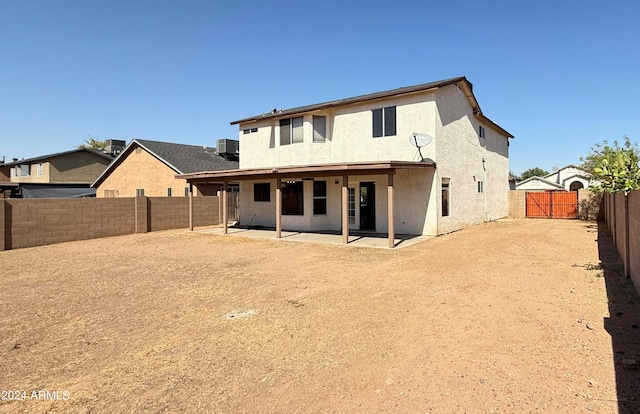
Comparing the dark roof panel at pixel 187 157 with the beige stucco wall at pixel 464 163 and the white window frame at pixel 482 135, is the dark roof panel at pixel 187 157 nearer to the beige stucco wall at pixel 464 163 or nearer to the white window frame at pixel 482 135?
the beige stucco wall at pixel 464 163

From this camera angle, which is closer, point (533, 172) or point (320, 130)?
point (320, 130)

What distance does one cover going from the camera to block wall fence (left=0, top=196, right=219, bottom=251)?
13.4m

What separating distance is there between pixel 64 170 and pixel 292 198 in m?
25.5

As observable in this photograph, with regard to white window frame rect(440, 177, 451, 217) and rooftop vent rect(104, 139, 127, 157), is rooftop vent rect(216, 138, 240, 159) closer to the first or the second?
rooftop vent rect(104, 139, 127, 157)

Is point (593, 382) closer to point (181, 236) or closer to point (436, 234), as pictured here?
point (436, 234)

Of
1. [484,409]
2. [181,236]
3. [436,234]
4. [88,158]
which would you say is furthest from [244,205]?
[88,158]

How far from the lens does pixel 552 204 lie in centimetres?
2345

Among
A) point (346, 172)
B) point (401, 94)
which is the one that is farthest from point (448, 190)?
point (346, 172)

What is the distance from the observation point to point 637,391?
124 inches

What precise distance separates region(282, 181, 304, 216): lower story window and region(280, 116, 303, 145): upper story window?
80.7 inches

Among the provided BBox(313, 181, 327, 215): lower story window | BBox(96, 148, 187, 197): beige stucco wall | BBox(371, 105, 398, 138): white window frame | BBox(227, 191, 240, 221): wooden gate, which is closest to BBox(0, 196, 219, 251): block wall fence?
BBox(227, 191, 240, 221): wooden gate

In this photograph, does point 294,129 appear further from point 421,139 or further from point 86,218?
point 86,218

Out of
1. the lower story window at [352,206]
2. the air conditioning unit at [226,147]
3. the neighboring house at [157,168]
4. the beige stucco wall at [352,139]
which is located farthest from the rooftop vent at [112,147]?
the lower story window at [352,206]

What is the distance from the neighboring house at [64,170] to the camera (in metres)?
30.1
